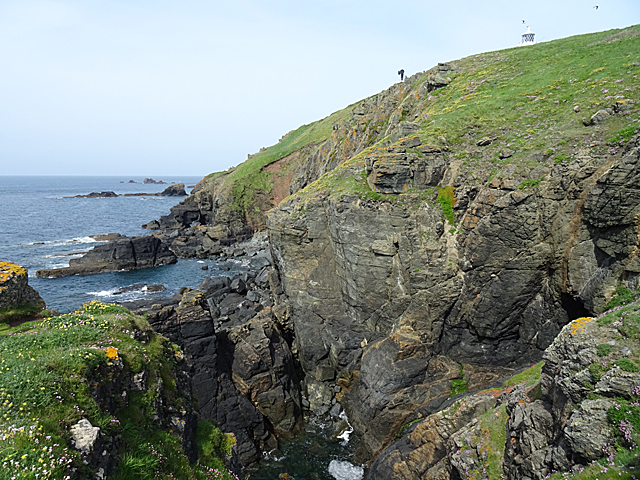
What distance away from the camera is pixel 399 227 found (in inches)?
1147

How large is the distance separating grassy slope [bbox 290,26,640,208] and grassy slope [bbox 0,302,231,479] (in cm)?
2290

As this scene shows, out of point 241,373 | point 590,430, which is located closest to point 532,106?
point 590,430

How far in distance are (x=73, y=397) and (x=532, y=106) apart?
36.9 metres

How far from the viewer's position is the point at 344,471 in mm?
25344

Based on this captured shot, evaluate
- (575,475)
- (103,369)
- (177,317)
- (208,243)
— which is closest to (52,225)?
(208,243)

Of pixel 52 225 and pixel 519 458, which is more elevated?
pixel 52 225

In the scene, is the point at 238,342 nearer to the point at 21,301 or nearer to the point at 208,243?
the point at 21,301

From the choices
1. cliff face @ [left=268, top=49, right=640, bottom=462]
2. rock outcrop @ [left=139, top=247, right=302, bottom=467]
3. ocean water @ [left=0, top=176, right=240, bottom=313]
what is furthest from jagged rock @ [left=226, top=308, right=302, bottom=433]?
ocean water @ [left=0, top=176, right=240, bottom=313]

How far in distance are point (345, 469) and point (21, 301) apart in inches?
897

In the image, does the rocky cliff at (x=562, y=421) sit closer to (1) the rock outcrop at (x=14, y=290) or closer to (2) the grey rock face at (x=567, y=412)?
(2) the grey rock face at (x=567, y=412)

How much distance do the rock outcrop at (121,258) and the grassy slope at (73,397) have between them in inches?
2590

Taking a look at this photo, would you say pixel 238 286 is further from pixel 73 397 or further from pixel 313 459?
pixel 73 397

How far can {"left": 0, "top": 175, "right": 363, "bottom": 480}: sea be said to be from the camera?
2633 centimetres

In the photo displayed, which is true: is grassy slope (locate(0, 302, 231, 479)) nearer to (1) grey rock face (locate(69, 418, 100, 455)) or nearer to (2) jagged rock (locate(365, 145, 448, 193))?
(1) grey rock face (locate(69, 418, 100, 455))
